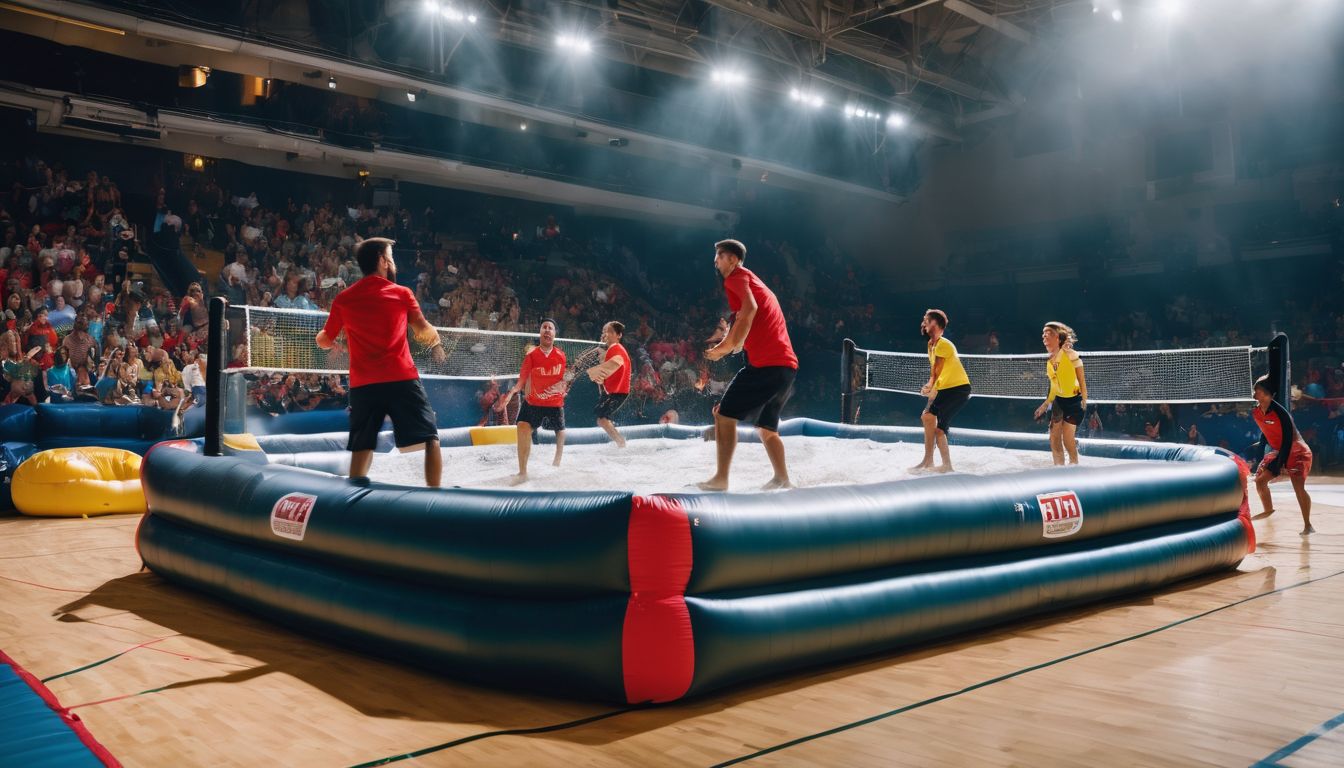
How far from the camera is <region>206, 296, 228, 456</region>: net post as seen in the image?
19.6 feet

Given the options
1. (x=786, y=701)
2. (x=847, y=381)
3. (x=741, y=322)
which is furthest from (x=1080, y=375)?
(x=786, y=701)

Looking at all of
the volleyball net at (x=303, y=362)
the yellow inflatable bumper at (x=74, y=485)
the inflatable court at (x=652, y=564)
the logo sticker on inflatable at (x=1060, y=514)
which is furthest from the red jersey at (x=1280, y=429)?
the yellow inflatable bumper at (x=74, y=485)

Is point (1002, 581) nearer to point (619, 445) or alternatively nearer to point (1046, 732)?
point (1046, 732)

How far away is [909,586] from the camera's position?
4.14 metres

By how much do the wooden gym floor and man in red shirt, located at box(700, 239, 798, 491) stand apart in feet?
5.48

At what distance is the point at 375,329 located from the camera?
4812 millimetres

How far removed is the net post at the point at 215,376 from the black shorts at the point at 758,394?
11.6 ft

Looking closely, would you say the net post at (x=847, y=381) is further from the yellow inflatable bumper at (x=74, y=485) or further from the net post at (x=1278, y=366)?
the yellow inflatable bumper at (x=74, y=485)

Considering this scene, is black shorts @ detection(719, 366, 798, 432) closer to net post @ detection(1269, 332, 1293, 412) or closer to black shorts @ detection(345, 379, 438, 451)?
black shorts @ detection(345, 379, 438, 451)

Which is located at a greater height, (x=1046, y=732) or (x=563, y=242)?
(x=563, y=242)

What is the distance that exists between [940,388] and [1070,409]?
1.18 metres

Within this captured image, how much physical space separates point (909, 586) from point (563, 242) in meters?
15.7

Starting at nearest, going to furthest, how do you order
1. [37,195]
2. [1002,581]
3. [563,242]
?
1. [1002,581]
2. [37,195]
3. [563,242]

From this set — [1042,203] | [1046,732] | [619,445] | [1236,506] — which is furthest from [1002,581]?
[1042,203]
